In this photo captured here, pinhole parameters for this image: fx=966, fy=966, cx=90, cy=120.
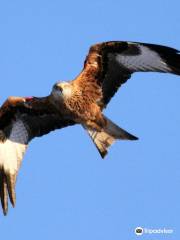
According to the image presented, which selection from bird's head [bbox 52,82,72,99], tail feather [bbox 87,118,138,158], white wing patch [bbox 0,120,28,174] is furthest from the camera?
white wing patch [bbox 0,120,28,174]

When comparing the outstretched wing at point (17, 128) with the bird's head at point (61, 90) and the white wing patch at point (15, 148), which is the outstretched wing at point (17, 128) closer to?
the white wing patch at point (15, 148)

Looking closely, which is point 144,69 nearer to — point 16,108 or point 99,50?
point 99,50

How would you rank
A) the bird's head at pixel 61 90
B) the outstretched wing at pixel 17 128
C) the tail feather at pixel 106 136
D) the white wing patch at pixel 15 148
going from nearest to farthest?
1. the bird's head at pixel 61 90
2. the tail feather at pixel 106 136
3. the outstretched wing at pixel 17 128
4. the white wing patch at pixel 15 148

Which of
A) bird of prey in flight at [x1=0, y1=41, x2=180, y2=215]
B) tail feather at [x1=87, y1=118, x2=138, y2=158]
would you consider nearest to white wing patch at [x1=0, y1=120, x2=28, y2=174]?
bird of prey in flight at [x1=0, y1=41, x2=180, y2=215]

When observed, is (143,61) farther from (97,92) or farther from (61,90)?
(61,90)

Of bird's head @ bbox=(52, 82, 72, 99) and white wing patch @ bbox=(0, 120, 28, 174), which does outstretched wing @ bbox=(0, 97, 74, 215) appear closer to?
white wing patch @ bbox=(0, 120, 28, 174)

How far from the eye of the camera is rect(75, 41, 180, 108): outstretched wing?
16.3m

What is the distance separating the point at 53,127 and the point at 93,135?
3.05 feet

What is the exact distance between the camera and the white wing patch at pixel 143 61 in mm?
16236

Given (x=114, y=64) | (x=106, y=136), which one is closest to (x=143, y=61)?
(x=114, y=64)

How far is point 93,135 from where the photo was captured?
659 inches

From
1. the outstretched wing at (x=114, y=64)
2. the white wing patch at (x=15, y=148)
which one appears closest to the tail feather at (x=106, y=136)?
the outstretched wing at (x=114, y=64)

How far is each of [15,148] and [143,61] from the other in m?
3.01

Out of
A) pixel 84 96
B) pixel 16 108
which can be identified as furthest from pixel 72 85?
pixel 16 108
